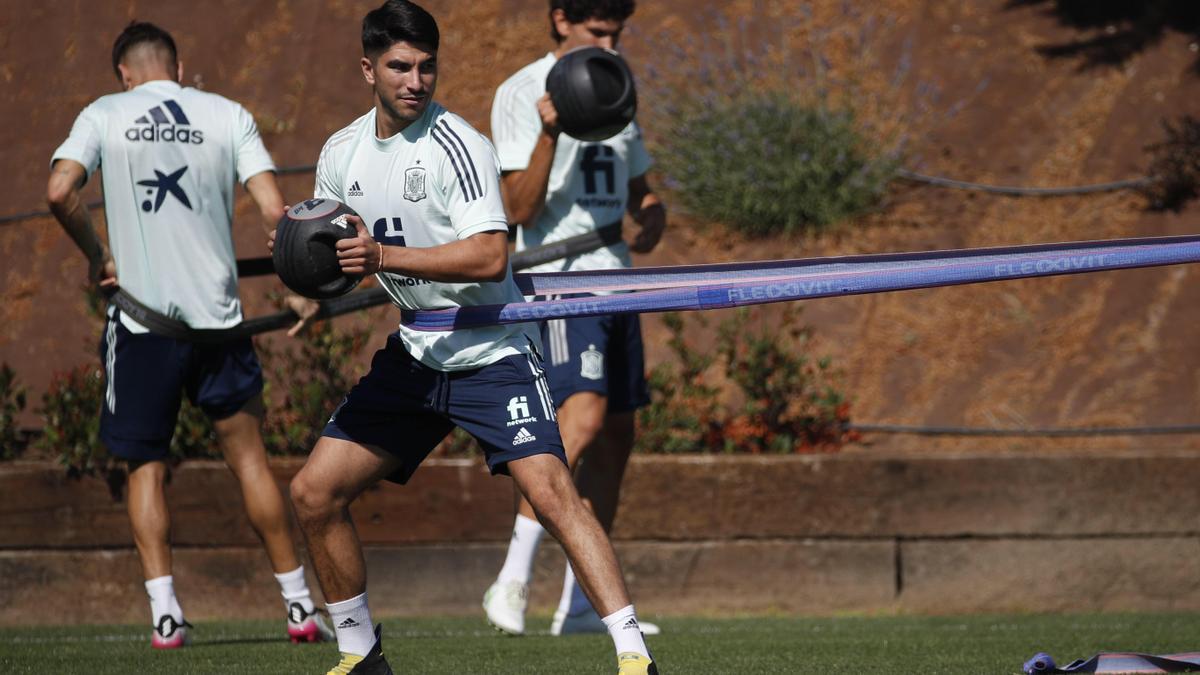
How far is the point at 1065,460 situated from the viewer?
7.75 metres

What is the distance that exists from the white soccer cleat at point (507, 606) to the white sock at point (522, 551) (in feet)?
0.11

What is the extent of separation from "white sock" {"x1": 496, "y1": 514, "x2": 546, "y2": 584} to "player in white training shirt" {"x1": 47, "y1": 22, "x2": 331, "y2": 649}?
82 cm

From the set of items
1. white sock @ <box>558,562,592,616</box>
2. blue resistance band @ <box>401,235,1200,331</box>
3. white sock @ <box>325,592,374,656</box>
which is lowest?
white sock @ <box>558,562,592,616</box>

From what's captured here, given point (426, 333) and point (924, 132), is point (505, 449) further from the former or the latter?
point (924, 132)

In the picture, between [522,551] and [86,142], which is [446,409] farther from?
[86,142]

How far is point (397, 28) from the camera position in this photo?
4.45 m

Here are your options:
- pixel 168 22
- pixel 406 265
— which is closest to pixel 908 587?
pixel 406 265

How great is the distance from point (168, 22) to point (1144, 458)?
855 cm

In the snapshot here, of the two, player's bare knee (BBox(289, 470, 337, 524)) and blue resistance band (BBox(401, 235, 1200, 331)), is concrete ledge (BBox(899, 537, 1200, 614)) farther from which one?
player's bare knee (BBox(289, 470, 337, 524))

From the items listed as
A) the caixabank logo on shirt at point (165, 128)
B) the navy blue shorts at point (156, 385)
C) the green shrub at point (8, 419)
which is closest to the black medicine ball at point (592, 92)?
the caixabank logo on shirt at point (165, 128)

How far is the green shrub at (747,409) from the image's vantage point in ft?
27.2

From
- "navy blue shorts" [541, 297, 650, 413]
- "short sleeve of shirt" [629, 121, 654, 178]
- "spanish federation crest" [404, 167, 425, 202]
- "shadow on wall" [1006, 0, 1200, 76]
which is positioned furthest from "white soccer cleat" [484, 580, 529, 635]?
"shadow on wall" [1006, 0, 1200, 76]

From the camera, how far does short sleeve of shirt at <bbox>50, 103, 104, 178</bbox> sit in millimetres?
6254

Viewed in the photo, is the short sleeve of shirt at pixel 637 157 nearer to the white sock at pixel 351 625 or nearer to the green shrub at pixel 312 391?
the green shrub at pixel 312 391
